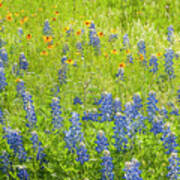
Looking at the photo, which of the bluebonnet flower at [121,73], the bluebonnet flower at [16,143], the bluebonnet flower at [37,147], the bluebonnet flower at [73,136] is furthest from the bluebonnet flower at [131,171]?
the bluebonnet flower at [121,73]

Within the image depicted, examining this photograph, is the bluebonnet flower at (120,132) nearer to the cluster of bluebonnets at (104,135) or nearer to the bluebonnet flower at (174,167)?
the cluster of bluebonnets at (104,135)

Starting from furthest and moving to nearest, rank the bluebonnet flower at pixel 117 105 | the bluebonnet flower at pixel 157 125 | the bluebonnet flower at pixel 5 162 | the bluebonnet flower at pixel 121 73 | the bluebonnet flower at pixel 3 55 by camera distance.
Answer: the bluebonnet flower at pixel 3 55 < the bluebonnet flower at pixel 121 73 < the bluebonnet flower at pixel 117 105 < the bluebonnet flower at pixel 157 125 < the bluebonnet flower at pixel 5 162

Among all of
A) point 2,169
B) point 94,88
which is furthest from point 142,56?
point 2,169

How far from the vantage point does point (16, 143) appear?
294 centimetres

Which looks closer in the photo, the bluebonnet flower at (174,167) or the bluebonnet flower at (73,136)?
the bluebonnet flower at (174,167)


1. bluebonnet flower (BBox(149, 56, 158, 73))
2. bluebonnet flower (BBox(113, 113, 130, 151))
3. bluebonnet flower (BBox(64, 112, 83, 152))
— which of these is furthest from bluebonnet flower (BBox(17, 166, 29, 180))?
bluebonnet flower (BBox(149, 56, 158, 73))

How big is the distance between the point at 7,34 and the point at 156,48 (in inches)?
81.8

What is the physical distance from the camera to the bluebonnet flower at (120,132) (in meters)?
2.90

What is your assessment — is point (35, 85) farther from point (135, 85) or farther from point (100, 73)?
point (135, 85)

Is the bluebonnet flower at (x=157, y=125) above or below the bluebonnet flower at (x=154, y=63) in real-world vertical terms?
below

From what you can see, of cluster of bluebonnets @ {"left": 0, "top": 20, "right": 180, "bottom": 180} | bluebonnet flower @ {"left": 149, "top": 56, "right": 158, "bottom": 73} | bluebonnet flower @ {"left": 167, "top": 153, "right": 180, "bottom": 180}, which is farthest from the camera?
bluebonnet flower @ {"left": 149, "top": 56, "right": 158, "bottom": 73}

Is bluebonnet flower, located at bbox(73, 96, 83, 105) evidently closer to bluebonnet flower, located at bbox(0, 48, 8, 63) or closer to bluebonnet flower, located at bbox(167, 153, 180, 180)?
bluebonnet flower, located at bbox(0, 48, 8, 63)

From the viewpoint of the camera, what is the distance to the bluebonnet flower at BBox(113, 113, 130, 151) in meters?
2.90

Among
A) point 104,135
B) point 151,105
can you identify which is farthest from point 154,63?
point 104,135
